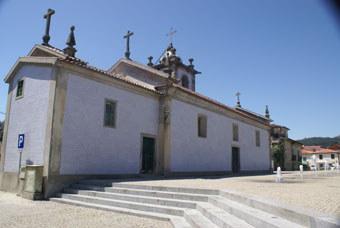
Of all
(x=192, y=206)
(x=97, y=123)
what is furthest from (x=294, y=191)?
(x=97, y=123)

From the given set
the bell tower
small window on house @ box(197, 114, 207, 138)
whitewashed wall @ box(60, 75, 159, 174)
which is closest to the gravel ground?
whitewashed wall @ box(60, 75, 159, 174)

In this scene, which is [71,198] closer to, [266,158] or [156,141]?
[156,141]

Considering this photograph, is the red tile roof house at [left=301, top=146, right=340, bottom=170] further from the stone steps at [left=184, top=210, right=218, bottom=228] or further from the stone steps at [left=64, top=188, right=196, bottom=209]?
the stone steps at [left=184, top=210, right=218, bottom=228]

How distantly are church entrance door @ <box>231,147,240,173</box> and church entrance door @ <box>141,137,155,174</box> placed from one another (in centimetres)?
942

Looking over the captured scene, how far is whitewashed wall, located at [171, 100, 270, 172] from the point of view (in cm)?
1629

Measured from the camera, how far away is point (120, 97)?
1371cm

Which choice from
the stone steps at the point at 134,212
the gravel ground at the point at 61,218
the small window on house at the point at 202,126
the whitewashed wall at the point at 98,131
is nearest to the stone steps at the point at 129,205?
the stone steps at the point at 134,212

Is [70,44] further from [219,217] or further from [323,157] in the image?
[323,157]

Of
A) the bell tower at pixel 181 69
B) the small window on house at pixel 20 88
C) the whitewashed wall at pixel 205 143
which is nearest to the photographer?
the small window on house at pixel 20 88

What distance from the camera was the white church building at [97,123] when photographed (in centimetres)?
1110

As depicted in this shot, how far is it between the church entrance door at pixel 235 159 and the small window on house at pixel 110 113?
12.4 m

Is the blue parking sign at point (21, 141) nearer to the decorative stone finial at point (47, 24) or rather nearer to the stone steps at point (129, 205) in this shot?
the stone steps at point (129, 205)

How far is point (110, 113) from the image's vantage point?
1330 cm

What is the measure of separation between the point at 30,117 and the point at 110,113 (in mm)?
3540
